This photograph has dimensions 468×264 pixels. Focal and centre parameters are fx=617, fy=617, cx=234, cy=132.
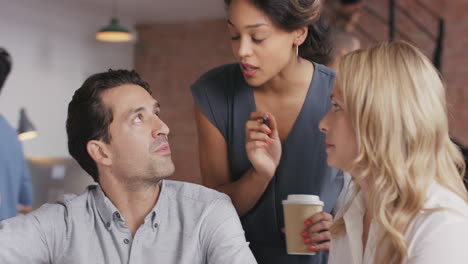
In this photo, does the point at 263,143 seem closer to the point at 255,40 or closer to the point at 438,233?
the point at 255,40

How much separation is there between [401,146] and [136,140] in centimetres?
78

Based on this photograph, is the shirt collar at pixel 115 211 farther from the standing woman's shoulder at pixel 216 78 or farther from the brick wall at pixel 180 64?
the brick wall at pixel 180 64

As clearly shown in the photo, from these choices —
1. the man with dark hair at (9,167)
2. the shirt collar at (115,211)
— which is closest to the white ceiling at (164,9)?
the man with dark hair at (9,167)

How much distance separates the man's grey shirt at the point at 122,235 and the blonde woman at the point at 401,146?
420mm

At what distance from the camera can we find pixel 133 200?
179cm

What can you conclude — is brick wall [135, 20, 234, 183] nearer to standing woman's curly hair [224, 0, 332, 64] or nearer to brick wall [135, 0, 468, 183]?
brick wall [135, 0, 468, 183]

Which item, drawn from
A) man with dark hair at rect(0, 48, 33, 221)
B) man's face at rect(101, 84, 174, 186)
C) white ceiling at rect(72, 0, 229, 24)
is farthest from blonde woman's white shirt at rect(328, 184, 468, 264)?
white ceiling at rect(72, 0, 229, 24)

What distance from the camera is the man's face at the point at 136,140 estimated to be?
5.83 ft

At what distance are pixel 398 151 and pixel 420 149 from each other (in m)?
0.05

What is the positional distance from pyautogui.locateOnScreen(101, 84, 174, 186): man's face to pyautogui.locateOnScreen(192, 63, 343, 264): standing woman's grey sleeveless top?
0.60ft

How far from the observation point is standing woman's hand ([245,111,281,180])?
1.73m

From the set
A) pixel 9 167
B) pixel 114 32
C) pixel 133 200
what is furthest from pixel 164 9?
pixel 133 200

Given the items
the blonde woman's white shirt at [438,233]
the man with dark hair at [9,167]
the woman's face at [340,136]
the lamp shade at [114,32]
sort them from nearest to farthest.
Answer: the blonde woman's white shirt at [438,233] → the woman's face at [340,136] → the man with dark hair at [9,167] → the lamp shade at [114,32]

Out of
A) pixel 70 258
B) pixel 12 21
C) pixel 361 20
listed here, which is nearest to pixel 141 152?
pixel 70 258
